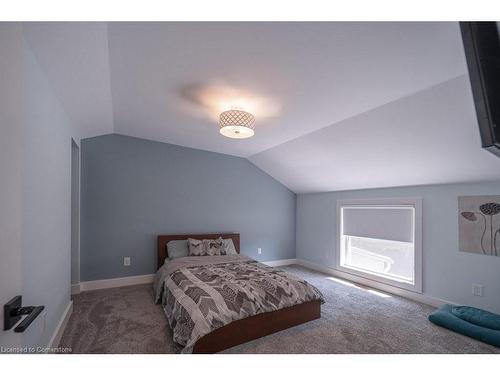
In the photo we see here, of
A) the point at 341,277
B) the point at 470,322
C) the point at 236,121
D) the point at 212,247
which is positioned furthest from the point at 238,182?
the point at 470,322

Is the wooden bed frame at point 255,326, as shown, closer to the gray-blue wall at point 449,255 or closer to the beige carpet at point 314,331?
the beige carpet at point 314,331

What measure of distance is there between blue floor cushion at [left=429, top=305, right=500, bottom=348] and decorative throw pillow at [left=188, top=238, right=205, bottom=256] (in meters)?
3.16

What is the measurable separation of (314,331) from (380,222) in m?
2.34

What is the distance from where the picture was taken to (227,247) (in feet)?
13.3

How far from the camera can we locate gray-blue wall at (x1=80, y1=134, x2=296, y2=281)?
3.53 meters

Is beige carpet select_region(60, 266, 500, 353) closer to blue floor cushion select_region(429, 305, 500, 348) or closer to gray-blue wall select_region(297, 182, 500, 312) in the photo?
blue floor cushion select_region(429, 305, 500, 348)

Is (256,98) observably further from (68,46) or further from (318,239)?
(318,239)

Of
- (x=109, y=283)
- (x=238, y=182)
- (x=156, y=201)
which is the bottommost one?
(x=109, y=283)

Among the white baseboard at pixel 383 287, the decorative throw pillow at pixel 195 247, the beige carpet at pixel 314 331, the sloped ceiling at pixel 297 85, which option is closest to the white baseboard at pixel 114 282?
the beige carpet at pixel 314 331

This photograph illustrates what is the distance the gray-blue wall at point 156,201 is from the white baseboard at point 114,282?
0.07 meters

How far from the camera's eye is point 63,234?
2.32 metres

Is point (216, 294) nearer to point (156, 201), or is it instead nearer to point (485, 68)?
point (156, 201)

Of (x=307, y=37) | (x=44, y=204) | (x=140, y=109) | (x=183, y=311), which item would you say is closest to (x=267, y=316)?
(x=183, y=311)
